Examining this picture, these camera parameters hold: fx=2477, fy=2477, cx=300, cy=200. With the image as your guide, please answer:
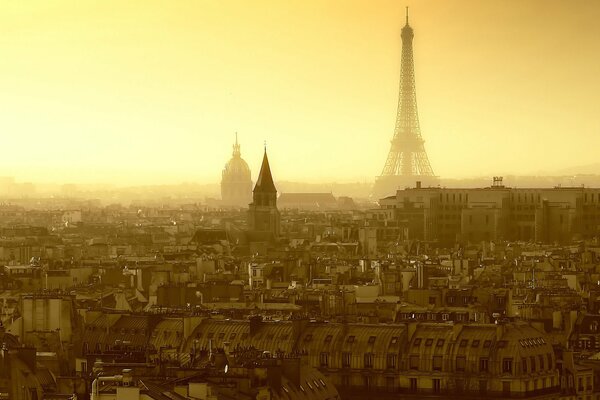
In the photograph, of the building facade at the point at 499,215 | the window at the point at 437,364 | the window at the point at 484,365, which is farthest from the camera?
the building facade at the point at 499,215

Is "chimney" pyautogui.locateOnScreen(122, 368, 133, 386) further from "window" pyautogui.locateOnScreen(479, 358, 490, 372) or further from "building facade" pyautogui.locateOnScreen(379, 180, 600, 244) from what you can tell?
"building facade" pyautogui.locateOnScreen(379, 180, 600, 244)

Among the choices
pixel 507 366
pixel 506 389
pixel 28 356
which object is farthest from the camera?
pixel 507 366

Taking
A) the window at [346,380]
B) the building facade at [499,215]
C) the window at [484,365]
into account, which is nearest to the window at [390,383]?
the window at [346,380]

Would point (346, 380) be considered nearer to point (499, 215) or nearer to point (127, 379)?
point (127, 379)

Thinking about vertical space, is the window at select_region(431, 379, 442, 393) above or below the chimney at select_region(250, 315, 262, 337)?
below

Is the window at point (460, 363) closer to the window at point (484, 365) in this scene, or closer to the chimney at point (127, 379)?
the window at point (484, 365)

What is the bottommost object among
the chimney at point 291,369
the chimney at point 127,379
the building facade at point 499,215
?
the chimney at point 291,369

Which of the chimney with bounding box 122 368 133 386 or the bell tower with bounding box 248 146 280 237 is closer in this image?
the chimney with bounding box 122 368 133 386

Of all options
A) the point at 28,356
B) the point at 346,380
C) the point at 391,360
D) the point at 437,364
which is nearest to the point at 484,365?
the point at 437,364

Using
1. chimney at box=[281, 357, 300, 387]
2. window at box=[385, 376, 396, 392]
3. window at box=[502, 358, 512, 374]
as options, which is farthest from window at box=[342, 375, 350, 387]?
chimney at box=[281, 357, 300, 387]

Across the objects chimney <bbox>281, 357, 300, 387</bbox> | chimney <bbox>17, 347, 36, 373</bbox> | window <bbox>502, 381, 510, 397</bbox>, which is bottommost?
window <bbox>502, 381, 510, 397</bbox>

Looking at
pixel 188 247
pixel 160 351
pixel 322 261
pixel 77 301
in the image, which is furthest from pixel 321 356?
pixel 188 247
